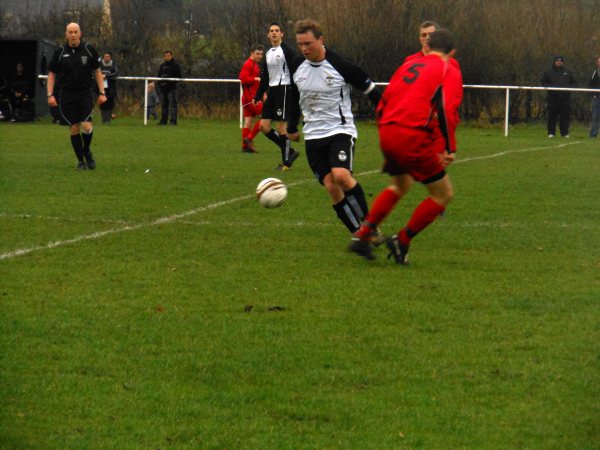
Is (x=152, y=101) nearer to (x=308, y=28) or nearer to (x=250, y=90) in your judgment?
(x=250, y=90)

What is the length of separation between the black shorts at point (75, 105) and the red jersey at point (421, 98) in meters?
7.76

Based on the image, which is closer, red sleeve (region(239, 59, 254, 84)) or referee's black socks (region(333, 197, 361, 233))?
referee's black socks (region(333, 197, 361, 233))

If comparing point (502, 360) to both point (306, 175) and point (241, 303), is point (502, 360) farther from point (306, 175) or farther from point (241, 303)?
point (306, 175)

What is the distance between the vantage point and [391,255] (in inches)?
334

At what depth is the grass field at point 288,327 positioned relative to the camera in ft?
15.2

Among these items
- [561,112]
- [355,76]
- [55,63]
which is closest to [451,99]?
[355,76]

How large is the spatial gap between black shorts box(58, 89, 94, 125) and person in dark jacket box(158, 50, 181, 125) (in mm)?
13866

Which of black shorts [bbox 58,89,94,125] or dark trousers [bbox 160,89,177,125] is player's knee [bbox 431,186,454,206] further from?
dark trousers [bbox 160,89,177,125]

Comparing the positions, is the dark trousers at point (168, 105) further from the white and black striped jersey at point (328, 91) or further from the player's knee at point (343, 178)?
the player's knee at point (343, 178)

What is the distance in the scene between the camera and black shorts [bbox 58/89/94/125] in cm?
1493

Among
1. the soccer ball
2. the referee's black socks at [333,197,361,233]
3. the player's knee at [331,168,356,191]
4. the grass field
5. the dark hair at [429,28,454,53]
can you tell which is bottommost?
the grass field

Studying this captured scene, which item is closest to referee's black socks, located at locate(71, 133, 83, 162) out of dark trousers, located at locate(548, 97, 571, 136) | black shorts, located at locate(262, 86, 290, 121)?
black shorts, located at locate(262, 86, 290, 121)

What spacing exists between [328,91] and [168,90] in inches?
822

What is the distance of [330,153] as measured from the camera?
9000mm
